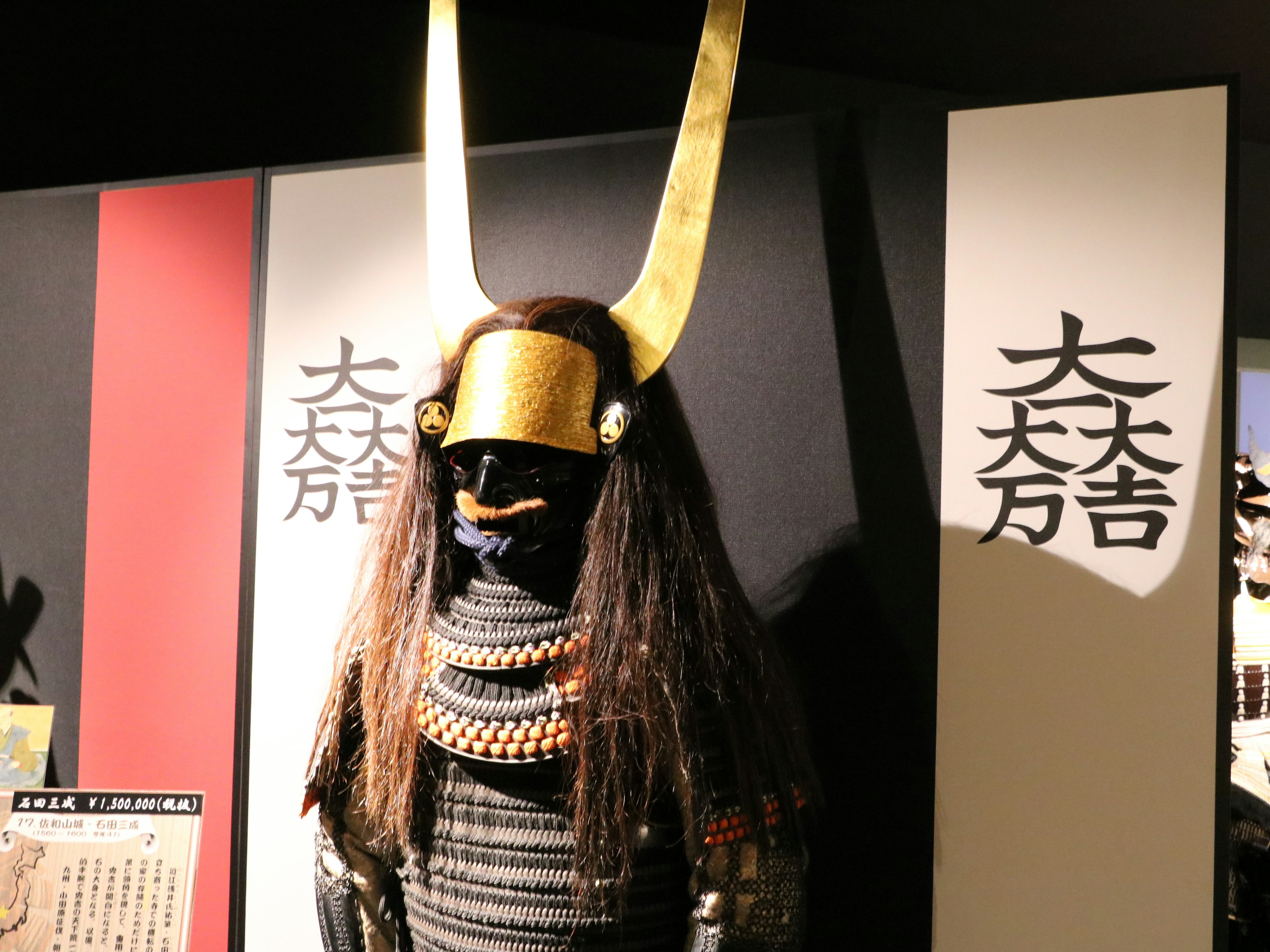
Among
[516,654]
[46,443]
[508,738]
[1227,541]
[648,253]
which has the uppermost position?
[648,253]

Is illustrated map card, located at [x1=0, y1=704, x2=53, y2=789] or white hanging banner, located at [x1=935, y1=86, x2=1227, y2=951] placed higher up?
white hanging banner, located at [x1=935, y1=86, x2=1227, y2=951]

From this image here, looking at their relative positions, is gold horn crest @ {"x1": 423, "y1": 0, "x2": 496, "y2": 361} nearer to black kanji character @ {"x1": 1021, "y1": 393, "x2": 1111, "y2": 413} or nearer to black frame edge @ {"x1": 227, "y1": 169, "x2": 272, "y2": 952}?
black frame edge @ {"x1": 227, "y1": 169, "x2": 272, "y2": 952}

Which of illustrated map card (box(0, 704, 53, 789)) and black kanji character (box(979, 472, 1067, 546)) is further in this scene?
illustrated map card (box(0, 704, 53, 789))

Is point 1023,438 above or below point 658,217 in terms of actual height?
below

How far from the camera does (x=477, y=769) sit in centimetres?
134

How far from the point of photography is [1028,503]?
63.6 inches

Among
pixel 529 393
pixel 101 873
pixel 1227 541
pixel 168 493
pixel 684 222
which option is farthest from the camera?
pixel 168 493

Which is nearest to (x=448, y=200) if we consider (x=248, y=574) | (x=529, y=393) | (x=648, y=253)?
(x=648, y=253)

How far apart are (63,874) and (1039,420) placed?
6.32 ft

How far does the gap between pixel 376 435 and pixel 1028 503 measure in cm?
115

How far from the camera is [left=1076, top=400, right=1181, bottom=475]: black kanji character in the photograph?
156 cm

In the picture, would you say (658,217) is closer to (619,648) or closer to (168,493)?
(619,648)

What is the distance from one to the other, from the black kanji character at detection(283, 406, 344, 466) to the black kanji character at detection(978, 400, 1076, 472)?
1175 mm

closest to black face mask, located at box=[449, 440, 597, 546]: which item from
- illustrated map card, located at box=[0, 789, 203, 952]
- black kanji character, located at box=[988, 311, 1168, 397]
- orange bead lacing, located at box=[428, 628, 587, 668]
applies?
orange bead lacing, located at box=[428, 628, 587, 668]
